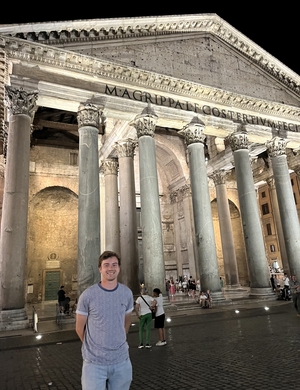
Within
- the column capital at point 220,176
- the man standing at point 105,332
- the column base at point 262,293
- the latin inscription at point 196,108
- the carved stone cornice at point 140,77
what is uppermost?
the carved stone cornice at point 140,77

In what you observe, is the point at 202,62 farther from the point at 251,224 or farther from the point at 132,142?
the point at 251,224

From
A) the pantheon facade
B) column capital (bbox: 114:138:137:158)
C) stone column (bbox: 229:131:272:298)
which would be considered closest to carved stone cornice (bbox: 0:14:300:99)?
the pantheon facade

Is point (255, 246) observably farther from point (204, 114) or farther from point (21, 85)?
point (21, 85)

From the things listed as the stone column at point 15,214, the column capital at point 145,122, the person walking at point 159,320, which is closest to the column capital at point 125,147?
the column capital at point 145,122

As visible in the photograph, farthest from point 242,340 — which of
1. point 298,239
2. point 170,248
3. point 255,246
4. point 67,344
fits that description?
point 170,248

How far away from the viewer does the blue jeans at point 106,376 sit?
6.86 ft

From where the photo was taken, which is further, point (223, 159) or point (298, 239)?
point (223, 159)

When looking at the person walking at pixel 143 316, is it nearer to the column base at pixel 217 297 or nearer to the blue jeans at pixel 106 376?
the blue jeans at pixel 106 376

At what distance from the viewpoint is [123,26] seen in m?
13.2

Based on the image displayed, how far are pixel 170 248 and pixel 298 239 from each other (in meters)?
9.76

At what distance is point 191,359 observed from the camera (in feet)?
16.6

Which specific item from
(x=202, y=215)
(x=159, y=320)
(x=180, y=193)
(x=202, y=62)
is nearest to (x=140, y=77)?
(x=202, y=62)

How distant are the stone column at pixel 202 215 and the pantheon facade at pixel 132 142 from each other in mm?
61

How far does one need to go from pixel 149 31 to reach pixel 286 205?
439 inches
